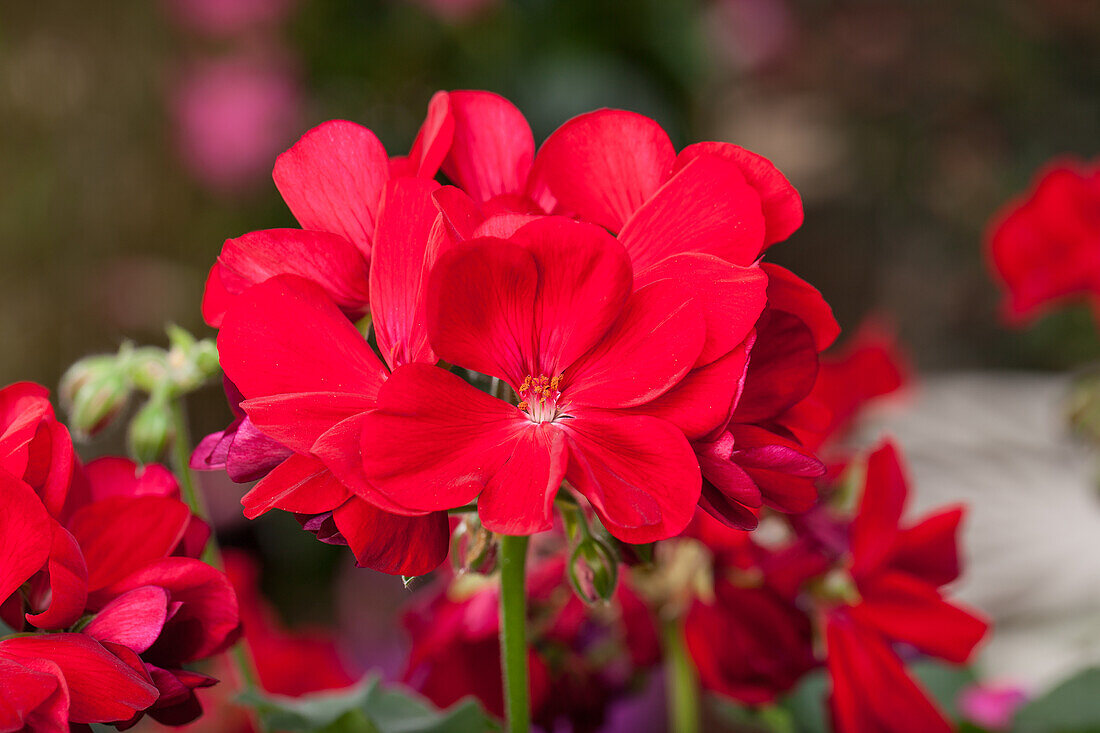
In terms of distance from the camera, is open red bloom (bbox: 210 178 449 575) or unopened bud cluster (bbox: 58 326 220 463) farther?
unopened bud cluster (bbox: 58 326 220 463)

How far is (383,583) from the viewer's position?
4.07 ft

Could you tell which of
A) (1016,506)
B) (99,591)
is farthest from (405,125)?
(99,591)

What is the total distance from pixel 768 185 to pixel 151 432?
226 mm

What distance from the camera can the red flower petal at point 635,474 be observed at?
0.24 m

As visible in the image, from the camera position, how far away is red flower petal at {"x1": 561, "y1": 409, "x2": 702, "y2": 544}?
0.78 ft

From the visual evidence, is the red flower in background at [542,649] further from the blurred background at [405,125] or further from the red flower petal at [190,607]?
the blurred background at [405,125]

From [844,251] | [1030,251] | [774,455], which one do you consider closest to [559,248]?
[774,455]

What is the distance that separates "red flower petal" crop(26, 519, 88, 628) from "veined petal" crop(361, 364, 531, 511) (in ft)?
0.29

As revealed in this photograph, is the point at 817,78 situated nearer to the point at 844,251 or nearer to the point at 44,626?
the point at 844,251

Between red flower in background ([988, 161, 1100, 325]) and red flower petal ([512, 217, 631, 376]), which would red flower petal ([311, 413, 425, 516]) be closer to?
red flower petal ([512, 217, 631, 376])

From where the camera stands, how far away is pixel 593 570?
30 cm

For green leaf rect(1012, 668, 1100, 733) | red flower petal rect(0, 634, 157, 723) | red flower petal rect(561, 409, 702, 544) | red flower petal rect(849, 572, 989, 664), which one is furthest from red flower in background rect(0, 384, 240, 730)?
green leaf rect(1012, 668, 1100, 733)

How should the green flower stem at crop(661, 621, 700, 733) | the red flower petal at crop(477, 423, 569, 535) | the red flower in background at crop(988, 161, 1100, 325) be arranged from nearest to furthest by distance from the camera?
the red flower petal at crop(477, 423, 569, 535)
the green flower stem at crop(661, 621, 700, 733)
the red flower in background at crop(988, 161, 1100, 325)

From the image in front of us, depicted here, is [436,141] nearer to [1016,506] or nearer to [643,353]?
[643,353]
